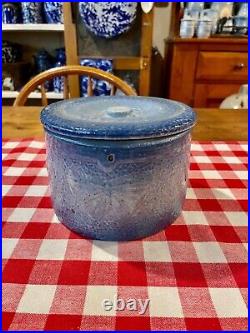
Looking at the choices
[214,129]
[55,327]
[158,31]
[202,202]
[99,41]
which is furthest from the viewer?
[158,31]

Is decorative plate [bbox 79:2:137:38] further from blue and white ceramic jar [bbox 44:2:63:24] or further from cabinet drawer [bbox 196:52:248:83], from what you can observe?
cabinet drawer [bbox 196:52:248:83]

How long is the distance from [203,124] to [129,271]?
2.11ft

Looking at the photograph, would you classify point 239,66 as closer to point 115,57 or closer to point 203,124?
point 115,57

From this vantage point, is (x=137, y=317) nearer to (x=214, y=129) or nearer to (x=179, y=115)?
(x=179, y=115)

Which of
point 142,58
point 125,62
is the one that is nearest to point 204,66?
point 142,58

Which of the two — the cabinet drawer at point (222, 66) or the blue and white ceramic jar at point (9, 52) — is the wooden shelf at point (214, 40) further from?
the blue and white ceramic jar at point (9, 52)

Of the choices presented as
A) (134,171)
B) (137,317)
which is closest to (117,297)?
(137,317)

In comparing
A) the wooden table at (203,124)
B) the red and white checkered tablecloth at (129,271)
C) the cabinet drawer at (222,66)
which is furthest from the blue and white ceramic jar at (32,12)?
the red and white checkered tablecloth at (129,271)

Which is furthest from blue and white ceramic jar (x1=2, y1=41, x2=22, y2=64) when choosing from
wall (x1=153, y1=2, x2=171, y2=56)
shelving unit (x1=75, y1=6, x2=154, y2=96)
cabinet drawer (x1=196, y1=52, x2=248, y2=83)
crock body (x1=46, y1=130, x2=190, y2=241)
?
crock body (x1=46, y1=130, x2=190, y2=241)

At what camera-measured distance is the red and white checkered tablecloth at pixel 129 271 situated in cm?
36

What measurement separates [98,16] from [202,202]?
1.55 metres

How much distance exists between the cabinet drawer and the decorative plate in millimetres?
544

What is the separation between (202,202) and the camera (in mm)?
577

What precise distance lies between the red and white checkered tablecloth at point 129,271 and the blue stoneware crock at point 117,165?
1.4 inches
